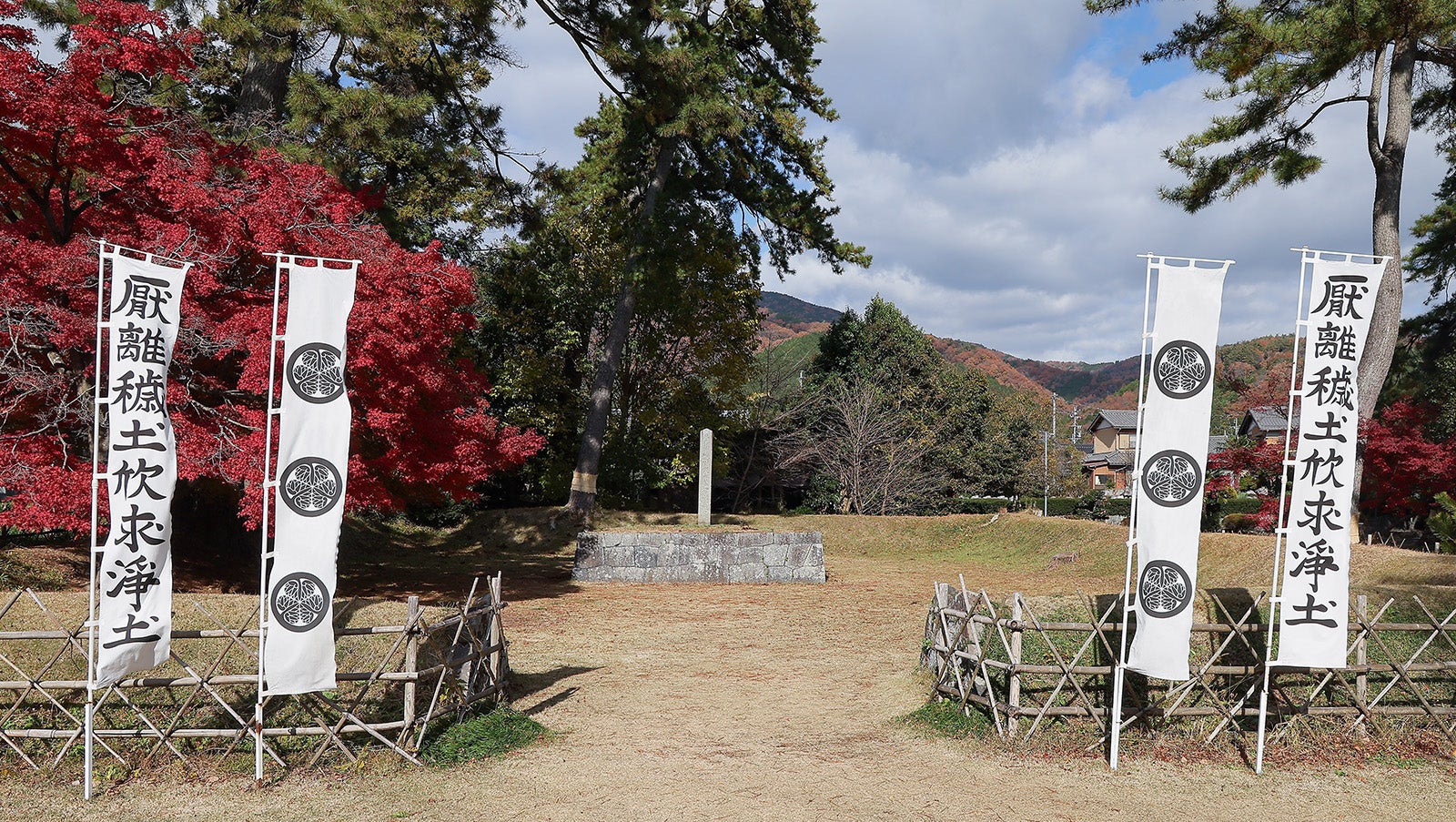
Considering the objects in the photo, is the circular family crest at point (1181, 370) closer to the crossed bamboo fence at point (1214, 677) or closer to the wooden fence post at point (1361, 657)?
the crossed bamboo fence at point (1214, 677)

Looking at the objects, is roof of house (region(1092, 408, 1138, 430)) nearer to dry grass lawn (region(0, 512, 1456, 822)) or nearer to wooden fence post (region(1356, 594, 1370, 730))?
dry grass lawn (region(0, 512, 1456, 822))

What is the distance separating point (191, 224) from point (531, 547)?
14764 millimetres

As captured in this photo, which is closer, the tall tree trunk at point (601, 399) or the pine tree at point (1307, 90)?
the pine tree at point (1307, 90)

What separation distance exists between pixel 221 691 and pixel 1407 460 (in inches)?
854

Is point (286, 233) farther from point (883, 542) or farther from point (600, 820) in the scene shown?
point (883, 542)

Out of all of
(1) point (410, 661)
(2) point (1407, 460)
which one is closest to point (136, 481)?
(1) point (410, 661)

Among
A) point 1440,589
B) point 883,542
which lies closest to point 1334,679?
point 1440,589

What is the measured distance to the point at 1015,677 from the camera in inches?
302

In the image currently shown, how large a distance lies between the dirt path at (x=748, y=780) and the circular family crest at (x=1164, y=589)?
4.55ft

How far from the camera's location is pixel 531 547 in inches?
928

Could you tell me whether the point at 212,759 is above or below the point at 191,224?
below

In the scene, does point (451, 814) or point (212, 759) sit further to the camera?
point (212, 759)

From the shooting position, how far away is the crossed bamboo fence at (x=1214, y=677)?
7656mm

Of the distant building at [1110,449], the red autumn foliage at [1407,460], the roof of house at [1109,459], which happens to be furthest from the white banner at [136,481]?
the roof of house at [1109,459]
